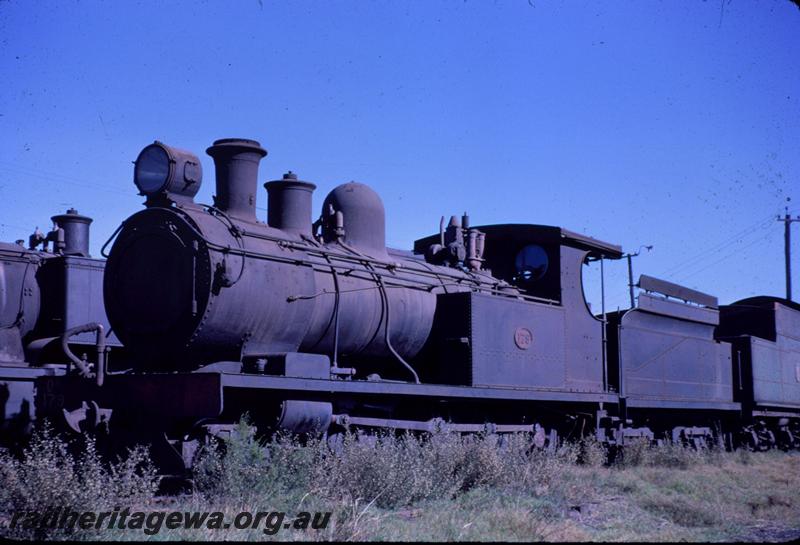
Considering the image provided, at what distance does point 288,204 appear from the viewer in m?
8.59

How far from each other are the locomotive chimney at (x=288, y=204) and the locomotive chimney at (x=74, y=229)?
4495mm

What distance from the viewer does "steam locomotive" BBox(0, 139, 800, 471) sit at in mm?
7133

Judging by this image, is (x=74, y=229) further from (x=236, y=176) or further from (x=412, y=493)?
(x=412, y=493)

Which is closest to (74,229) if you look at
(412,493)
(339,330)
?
(339,330)

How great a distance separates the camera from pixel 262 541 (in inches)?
187

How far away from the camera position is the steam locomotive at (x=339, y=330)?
713cm

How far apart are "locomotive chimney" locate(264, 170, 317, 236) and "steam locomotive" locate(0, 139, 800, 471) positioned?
15mm

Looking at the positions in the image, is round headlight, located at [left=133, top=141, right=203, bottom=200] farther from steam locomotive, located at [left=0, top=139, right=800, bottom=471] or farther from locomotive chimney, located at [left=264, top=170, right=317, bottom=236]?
locomotive chimney, located at [left=264, top=170, right=317, bottom=236]

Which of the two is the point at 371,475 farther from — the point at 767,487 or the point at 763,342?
the point at 763,342

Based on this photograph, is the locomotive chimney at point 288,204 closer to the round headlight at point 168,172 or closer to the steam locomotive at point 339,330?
the steam locomotive at point 339,330

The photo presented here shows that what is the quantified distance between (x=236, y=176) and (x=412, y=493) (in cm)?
347

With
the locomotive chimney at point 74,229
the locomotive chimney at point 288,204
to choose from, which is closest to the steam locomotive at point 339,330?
the locomotive chimney at point 288,204

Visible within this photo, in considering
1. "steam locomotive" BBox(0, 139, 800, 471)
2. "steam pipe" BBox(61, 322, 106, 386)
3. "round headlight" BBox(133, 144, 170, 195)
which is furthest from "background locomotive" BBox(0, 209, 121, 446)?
"round headlight" BBox(133, 144, 170, 195)

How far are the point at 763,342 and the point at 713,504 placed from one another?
8.93 m
